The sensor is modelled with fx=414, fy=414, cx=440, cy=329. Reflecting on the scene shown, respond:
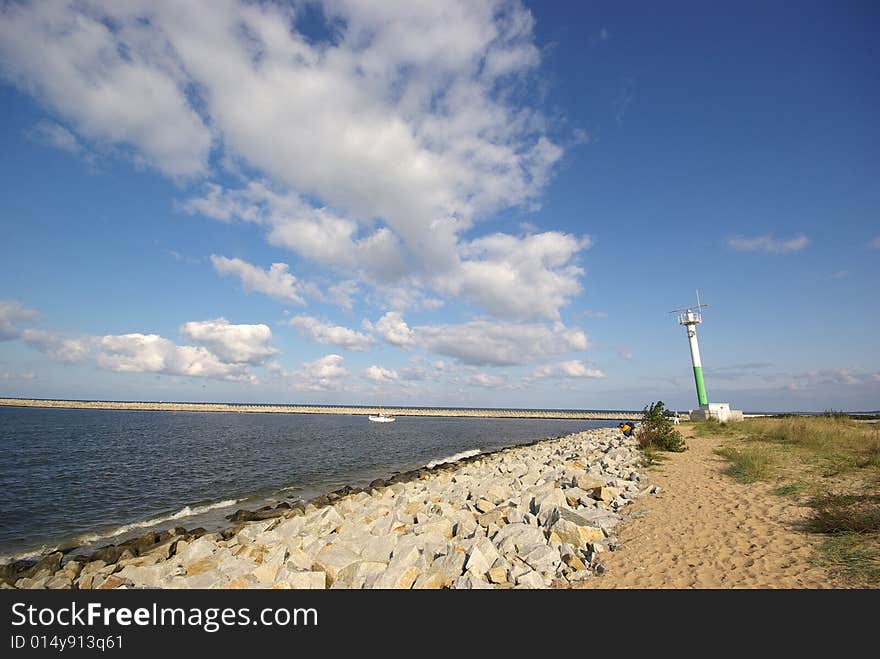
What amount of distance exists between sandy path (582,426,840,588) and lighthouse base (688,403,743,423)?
33253mm

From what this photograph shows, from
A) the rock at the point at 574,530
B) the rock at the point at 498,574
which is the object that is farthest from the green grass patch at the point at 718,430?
the rock at the point at 498,574

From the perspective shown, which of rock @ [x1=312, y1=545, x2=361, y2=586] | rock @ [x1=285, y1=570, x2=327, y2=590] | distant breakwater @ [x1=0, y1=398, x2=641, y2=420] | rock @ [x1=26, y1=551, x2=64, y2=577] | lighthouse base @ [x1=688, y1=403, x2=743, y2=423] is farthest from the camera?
distant breakwater @ [x1=0, y1=398, x2=641, y2=420]

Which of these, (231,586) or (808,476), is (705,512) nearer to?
(808,476)

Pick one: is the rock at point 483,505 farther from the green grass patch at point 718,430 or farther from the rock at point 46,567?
the green grass patch at point 718,430

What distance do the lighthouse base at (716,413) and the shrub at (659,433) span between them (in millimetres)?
18117

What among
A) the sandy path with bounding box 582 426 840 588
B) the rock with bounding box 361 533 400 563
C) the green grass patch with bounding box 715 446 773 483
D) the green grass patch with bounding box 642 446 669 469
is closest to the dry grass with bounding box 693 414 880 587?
the green grass patch with bounding box 715 446 773 483

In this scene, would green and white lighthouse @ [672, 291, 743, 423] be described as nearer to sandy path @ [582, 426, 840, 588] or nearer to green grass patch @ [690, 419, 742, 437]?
green grass patch @ [690, 419, 742, 437]

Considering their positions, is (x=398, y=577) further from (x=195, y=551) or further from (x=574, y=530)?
(x=195, y=551)

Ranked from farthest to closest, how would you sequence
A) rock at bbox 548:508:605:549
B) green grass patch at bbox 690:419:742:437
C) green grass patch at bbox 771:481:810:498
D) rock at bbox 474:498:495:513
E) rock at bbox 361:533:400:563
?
green grass patch at bbox 690:419:742:437 < rock at bbox 474:498:495:513 < green grass patch at bbox 771:481:810:498 < rock at bbox 361:533:400:563 < rock at bbox 548:508:605:549

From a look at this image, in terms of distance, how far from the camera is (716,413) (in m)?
41.6

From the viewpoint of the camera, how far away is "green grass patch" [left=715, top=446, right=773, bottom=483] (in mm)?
14000
